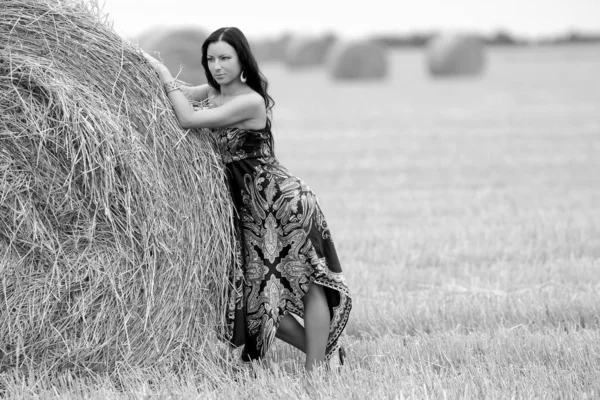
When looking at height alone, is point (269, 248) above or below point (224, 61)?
below

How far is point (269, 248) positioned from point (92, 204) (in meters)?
0.83

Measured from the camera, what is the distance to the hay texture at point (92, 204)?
3730mm

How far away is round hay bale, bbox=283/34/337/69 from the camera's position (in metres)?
39.3

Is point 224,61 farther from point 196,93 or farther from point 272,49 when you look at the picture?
point 272,49

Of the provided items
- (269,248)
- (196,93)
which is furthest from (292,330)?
(196,93)

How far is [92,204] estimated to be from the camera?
3.84 meters

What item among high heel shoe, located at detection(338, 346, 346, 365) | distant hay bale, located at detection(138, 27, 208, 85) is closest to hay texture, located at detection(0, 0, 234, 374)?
high heel shoe, located at detection(338, 346, 346, 365)

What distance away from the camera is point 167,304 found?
13.3 feet

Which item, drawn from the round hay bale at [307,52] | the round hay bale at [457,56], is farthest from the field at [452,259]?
the round hay bale at [307,52]

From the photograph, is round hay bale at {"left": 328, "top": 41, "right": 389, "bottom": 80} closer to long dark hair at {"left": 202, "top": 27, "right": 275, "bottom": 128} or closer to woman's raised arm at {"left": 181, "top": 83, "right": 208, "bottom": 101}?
woman's raised arm at {"left": 181, "top": 83, "right": 208, "bottom": 101}

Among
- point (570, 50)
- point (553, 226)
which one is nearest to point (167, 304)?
point (553, 226)

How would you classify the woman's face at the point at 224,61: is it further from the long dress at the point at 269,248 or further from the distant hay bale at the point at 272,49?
the distant hay bale at the point at 272,49

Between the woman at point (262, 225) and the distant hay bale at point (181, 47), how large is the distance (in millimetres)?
13096

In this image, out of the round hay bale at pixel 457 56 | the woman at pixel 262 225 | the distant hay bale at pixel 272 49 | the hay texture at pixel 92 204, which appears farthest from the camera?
the distant hay bale at pixel 272 49
